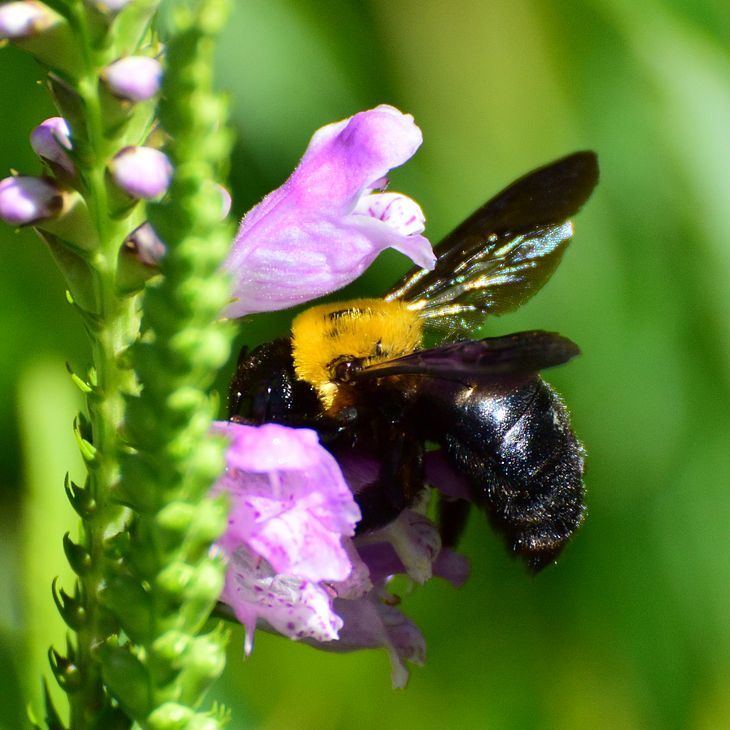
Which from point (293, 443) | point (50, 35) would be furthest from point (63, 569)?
point (50, 35)

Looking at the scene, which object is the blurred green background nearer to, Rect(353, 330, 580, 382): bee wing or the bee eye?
the bee eye

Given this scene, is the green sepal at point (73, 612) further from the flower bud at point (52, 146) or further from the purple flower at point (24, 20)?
the purple flower at point (24, 20)

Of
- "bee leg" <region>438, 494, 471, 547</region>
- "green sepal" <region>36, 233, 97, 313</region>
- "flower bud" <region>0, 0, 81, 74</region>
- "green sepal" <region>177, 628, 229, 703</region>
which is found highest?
"flower bud" <region>0, 0, 81, 74</region>

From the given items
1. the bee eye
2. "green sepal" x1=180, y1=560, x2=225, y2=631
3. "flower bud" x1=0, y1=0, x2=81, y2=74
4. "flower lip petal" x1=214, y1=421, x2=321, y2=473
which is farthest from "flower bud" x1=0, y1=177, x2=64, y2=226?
the bee eye

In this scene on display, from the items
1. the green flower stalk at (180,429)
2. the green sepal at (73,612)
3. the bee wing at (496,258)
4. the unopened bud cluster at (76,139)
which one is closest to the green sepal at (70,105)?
the unopened bud cluster at (76,139)

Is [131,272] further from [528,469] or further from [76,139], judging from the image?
[528,469]

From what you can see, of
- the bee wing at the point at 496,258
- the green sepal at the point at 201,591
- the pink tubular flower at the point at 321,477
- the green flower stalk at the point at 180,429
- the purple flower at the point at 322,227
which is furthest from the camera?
the bee wing at the point at 496,258
